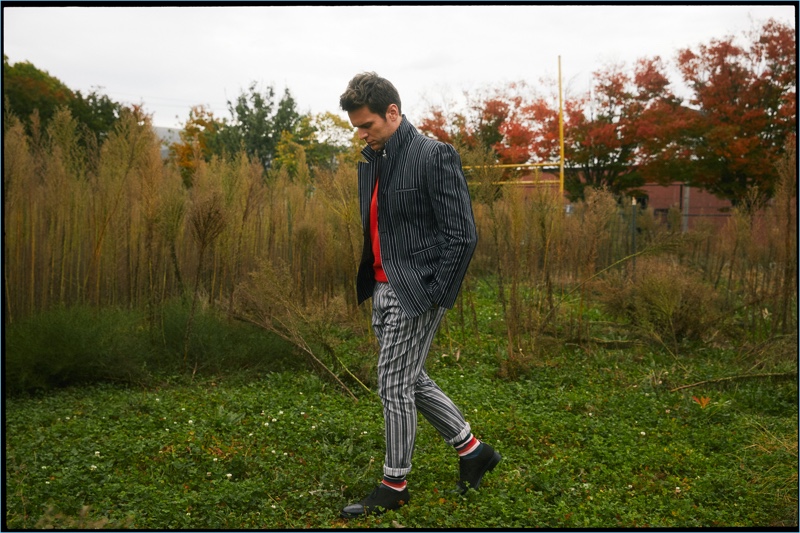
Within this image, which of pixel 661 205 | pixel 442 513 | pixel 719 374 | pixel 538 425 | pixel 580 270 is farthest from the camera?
pixel 661 205

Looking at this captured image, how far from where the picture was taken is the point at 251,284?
5922 mm

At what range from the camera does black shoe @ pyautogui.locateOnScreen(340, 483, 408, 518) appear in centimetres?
268

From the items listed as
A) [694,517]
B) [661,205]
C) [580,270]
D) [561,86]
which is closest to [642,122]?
[561,86]

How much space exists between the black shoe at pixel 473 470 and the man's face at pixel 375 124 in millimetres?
1294

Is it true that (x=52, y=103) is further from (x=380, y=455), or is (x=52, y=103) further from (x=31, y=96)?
(x=380, y=455)

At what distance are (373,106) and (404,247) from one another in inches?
20.8

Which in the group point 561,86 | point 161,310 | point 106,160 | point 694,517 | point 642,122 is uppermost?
point 561,86

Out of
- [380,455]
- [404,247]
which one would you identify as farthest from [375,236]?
[380,455]

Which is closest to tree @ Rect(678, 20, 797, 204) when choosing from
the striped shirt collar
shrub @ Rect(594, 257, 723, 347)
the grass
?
shrub @ Rect(594, 257, 723, 347)

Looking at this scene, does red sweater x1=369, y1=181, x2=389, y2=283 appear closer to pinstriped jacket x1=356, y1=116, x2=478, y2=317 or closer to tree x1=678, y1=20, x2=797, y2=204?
pinstriped jacket x1=356, y1=116, x2=478, y2=317

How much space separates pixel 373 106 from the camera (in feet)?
8.77

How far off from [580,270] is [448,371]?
3.18m

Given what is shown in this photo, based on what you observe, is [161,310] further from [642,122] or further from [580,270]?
[642,122]

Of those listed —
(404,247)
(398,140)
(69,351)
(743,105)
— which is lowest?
(69,351)
